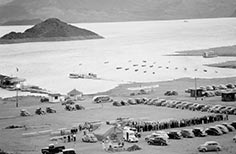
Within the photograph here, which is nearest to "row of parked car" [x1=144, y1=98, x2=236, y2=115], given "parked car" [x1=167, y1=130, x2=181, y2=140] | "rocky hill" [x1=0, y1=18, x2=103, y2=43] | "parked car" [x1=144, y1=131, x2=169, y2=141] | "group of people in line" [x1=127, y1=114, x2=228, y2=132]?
"group of people in line" [x1=127, y1=114, x2=228, y2=132]

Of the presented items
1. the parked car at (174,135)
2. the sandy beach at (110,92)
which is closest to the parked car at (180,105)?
the sandy beach at (110,92)

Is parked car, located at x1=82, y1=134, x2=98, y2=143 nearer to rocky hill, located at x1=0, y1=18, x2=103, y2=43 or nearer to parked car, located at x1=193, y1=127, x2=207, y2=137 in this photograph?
parked car, located at x1=193, y1=127, x2=207, y2=137

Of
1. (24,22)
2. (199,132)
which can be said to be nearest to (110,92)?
(199,132)

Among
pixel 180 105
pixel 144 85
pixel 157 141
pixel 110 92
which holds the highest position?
pixel 144 85

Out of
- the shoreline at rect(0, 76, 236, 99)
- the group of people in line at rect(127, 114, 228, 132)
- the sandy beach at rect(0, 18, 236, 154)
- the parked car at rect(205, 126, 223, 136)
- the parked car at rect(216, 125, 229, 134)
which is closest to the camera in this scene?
the sandy beach at rect(0, 18, 236, 154)

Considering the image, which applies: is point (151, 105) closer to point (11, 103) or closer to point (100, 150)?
point (11, 103)

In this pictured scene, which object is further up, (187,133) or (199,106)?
(199,106)

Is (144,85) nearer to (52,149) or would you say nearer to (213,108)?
(213,108)

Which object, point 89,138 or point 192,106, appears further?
point 192,106

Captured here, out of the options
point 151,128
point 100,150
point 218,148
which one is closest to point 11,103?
point 151,128
